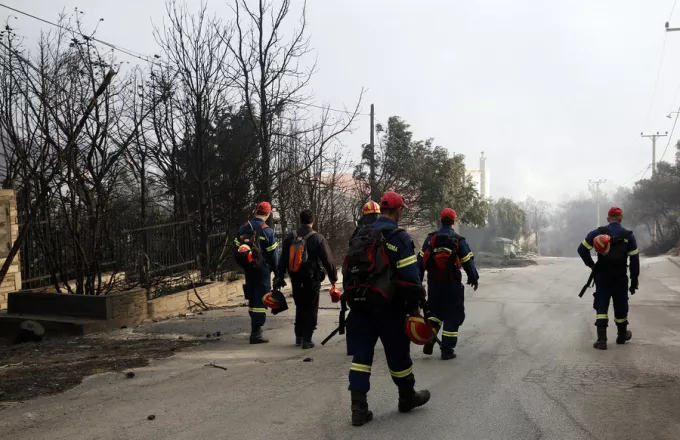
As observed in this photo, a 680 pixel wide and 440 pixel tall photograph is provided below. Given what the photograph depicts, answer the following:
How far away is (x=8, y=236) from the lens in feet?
36.3

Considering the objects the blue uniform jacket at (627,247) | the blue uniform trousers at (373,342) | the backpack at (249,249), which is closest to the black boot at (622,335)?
the blue uniform jacket at (627,247)

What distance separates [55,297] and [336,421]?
6.64 meters

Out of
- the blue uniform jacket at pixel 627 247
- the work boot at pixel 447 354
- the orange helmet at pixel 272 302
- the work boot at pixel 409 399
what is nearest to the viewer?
the work boot at pixel 409 399

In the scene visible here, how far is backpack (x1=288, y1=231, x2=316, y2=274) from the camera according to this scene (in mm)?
8070

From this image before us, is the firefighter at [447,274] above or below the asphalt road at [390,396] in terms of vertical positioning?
above

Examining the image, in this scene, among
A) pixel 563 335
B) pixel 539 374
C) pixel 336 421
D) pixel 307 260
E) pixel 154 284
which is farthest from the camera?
pixel 154 284

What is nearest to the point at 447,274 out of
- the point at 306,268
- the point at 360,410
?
the point at 306,268

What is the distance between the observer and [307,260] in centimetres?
816

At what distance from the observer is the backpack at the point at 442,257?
7.62 meters

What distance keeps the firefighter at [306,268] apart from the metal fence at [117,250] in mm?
4219

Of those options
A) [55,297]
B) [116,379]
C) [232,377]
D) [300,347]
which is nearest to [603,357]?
[300,347]

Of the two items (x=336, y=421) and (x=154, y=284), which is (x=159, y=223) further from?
(x=336, y=421)

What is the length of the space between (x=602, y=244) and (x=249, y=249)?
181 inches

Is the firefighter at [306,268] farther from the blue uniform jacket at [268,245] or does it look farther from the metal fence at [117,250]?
the metal fence at [117,250]
